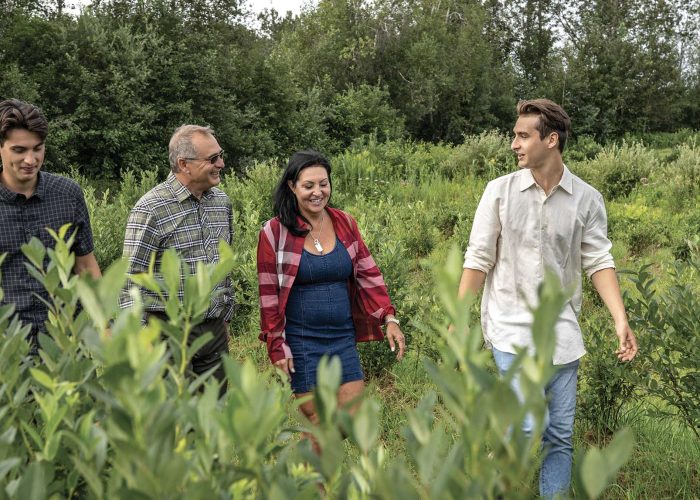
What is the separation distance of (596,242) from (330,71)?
26.1m

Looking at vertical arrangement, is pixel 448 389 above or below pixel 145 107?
below

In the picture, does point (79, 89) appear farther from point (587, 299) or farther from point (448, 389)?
point (448, 389)

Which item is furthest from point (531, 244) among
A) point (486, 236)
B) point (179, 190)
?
point (179, 190)

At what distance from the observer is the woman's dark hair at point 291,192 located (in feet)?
11.5

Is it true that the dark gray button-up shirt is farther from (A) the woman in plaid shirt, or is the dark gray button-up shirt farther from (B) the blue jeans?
(B) the blue jeans

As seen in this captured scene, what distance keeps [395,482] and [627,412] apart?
366 centimetres

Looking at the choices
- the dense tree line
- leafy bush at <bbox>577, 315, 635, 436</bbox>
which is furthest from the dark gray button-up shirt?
the dense tree line

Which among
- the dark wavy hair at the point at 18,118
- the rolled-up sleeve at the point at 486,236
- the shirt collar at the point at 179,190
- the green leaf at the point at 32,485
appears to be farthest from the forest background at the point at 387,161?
the dark wavy hair at the point at 18,118

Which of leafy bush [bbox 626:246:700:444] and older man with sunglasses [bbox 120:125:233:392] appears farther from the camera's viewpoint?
older man with sunglasses [bbox 120:125:233:392]

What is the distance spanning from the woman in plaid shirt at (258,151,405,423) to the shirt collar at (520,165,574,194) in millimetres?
906

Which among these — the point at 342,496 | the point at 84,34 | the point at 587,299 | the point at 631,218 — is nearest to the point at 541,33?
the point at 84,34

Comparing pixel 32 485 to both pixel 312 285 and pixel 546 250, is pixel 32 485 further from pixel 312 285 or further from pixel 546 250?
pixel 312 285

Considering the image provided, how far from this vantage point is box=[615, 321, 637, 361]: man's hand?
3062 mm

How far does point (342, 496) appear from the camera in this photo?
0.96m
